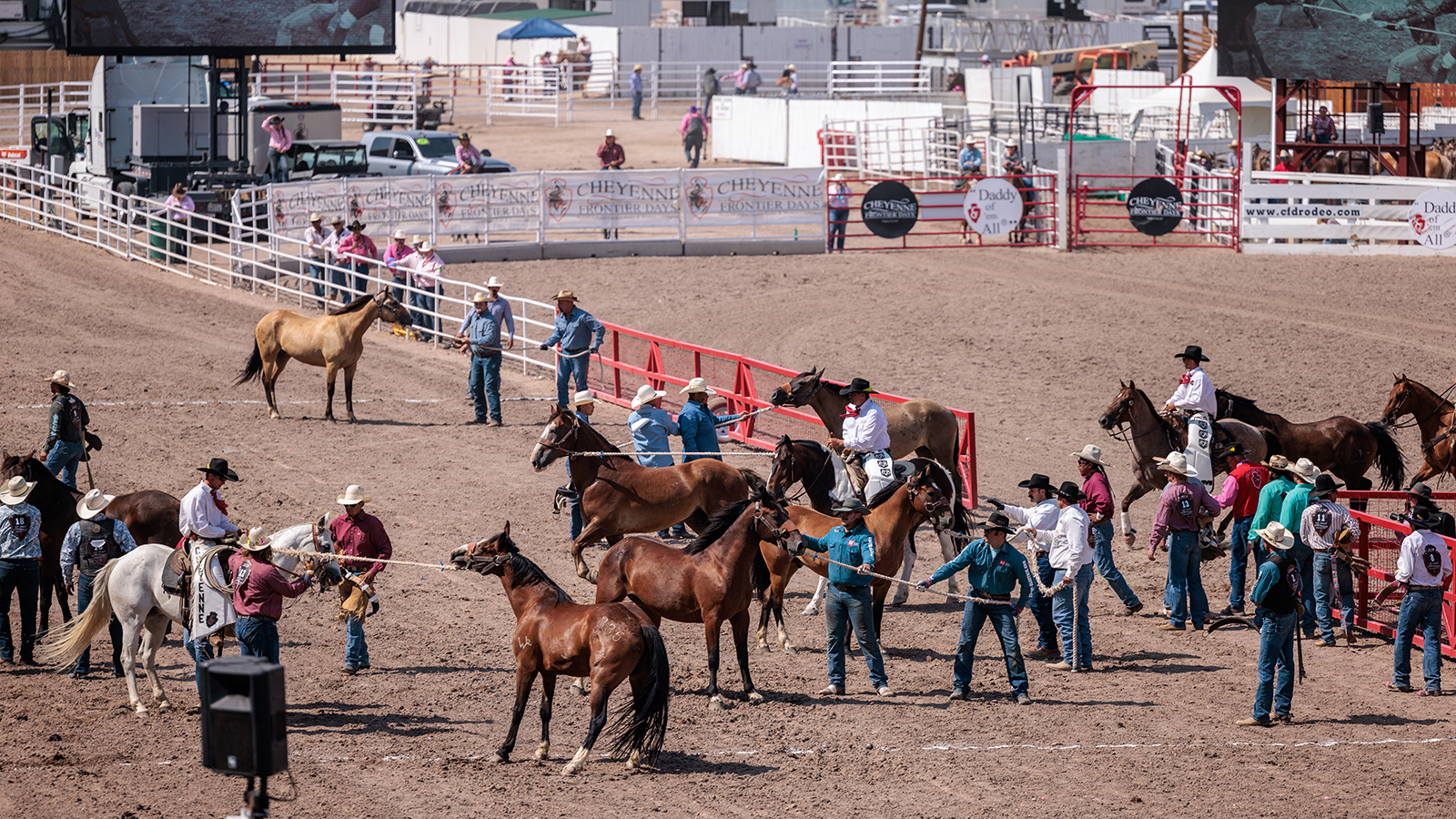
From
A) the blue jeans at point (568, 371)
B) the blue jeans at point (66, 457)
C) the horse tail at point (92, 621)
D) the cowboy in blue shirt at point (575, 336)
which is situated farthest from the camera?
the blue jeans at point (568, 371)

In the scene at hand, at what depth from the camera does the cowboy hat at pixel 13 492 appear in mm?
11336

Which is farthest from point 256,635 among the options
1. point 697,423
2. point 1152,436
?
point 1152,436

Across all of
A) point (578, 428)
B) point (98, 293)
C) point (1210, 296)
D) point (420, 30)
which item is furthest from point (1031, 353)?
point (420, 30)

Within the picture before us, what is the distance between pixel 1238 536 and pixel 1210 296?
12.5 metres

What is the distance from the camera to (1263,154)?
34.1 meters

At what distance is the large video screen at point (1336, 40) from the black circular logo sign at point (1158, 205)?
4035mm

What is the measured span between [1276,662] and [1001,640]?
1912 mm

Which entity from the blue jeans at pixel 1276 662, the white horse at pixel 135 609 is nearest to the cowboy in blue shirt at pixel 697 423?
the white horse at pixel 135 609

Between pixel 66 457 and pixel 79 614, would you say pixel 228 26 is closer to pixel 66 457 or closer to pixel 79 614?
pixel 66 457

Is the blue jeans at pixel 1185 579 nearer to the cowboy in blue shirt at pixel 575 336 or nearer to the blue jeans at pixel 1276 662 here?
the blue jeans at pixel 1276 662

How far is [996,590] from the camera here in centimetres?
1100

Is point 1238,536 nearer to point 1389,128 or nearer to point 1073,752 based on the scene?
point 1073,752

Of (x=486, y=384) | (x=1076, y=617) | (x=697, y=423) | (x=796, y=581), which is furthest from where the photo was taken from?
(x=486, y=384)

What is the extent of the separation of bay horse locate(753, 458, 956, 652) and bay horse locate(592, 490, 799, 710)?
0.66 metres
